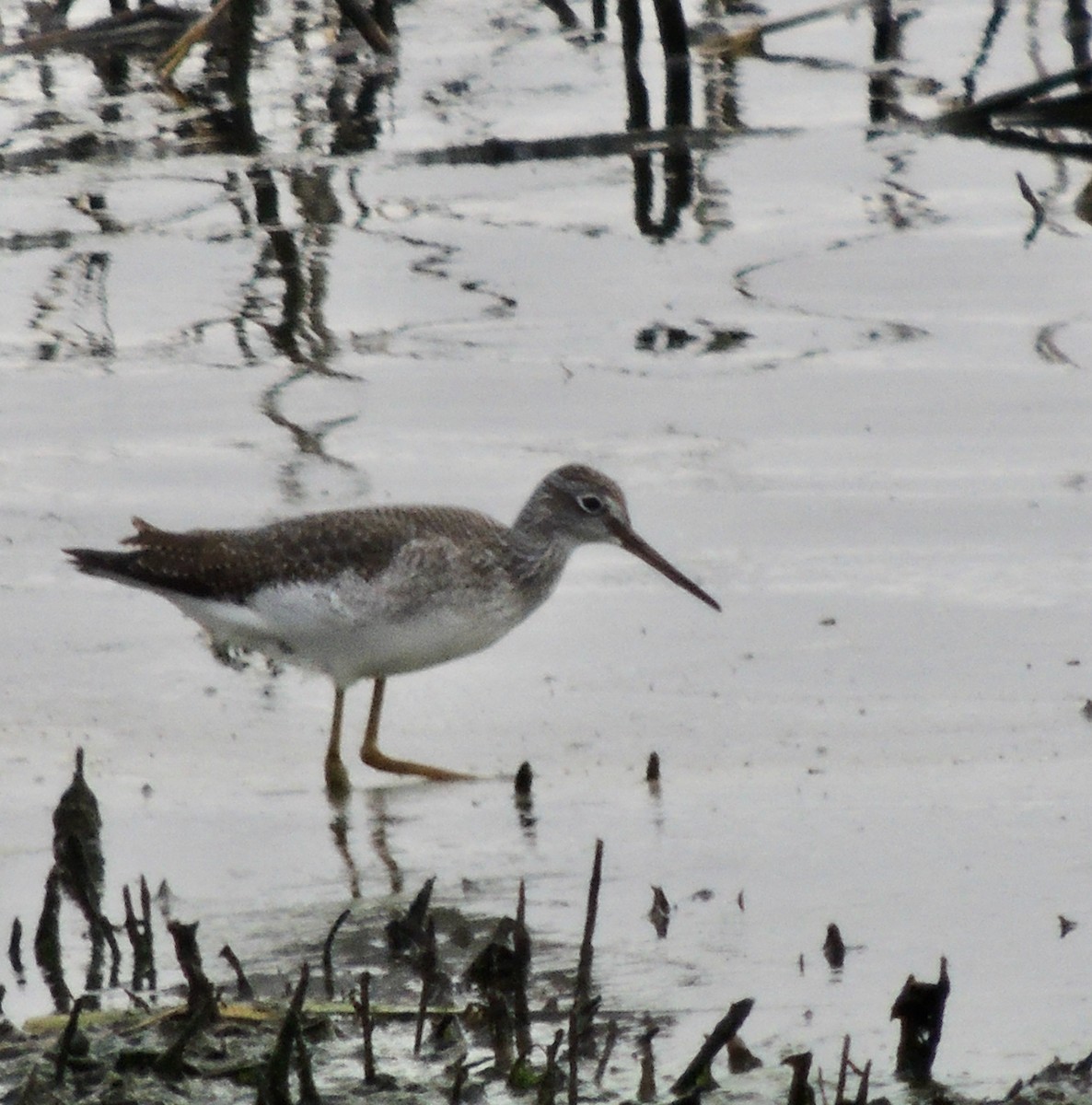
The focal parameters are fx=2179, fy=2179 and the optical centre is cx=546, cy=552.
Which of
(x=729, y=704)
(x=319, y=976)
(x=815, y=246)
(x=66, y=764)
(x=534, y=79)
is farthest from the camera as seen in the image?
(x=534, y=79)

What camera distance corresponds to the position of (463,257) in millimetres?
10281

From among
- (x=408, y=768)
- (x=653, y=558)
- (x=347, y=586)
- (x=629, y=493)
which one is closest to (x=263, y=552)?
(x=347, y=586)

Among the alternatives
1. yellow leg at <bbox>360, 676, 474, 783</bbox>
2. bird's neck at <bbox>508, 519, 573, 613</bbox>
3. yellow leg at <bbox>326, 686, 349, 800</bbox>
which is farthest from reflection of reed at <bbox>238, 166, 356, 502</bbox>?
yellow leg at <bbox>326, 686, 349, 800</bbox>

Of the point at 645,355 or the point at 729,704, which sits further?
the point at 645,355

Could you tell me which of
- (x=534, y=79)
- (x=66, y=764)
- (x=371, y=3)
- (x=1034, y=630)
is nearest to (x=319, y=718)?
(x=66, y=764)

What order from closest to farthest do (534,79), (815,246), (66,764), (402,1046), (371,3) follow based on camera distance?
(402,1046) → (66,764) → (815,246) → (534,79) → (371,3)

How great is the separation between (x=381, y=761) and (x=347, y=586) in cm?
52

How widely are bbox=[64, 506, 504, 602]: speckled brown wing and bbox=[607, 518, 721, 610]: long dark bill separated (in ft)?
1.81

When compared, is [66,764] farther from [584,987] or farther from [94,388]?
[94,388]

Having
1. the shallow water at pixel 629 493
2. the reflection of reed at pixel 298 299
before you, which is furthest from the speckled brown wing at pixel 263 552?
the reflection of reed at pixel 298 299

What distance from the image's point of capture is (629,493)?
789 cm

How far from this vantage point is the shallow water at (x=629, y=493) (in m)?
4.74

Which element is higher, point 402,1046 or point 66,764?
point 402,1046

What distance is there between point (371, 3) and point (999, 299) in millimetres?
6630
